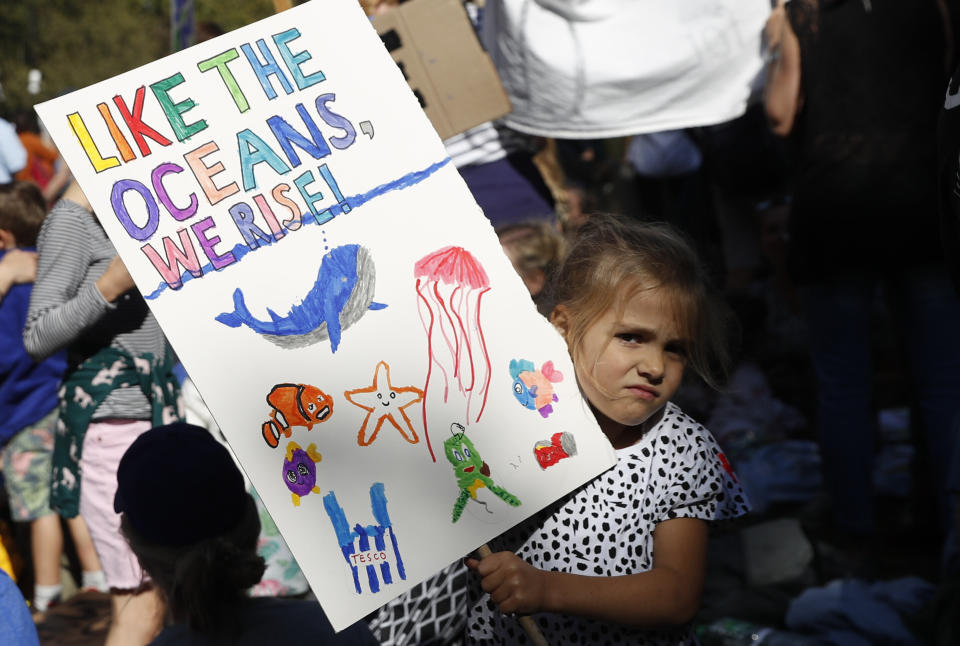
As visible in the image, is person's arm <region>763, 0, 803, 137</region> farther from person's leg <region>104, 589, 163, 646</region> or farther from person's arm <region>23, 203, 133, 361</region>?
person's leg <region>104, 589, 163, 646</region>

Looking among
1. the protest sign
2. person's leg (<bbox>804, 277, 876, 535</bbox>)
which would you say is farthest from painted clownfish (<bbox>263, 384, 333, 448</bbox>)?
person's leg (<bbox>804, 277, 876, 535</bbox>)

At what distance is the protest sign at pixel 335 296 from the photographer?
141cm

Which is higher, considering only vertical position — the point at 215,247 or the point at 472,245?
the point at 215,247

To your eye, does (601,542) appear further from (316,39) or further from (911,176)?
(911,176)

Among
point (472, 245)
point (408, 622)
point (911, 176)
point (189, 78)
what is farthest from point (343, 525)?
point (911, 176)

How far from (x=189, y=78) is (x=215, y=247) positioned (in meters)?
0.26

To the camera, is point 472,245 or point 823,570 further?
point 823,570

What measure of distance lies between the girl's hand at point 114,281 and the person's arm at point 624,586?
1.43 meters

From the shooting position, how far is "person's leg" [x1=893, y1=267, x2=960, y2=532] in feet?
9.10

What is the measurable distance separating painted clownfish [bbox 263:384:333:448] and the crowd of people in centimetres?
32

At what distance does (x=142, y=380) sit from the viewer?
278 cm

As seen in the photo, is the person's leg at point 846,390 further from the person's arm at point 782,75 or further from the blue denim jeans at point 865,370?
the person's arm at point 782,75

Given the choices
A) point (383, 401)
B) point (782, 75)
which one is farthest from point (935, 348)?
point (383, 401)

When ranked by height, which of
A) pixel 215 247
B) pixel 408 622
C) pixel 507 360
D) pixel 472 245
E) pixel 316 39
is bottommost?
pixel 408 622
